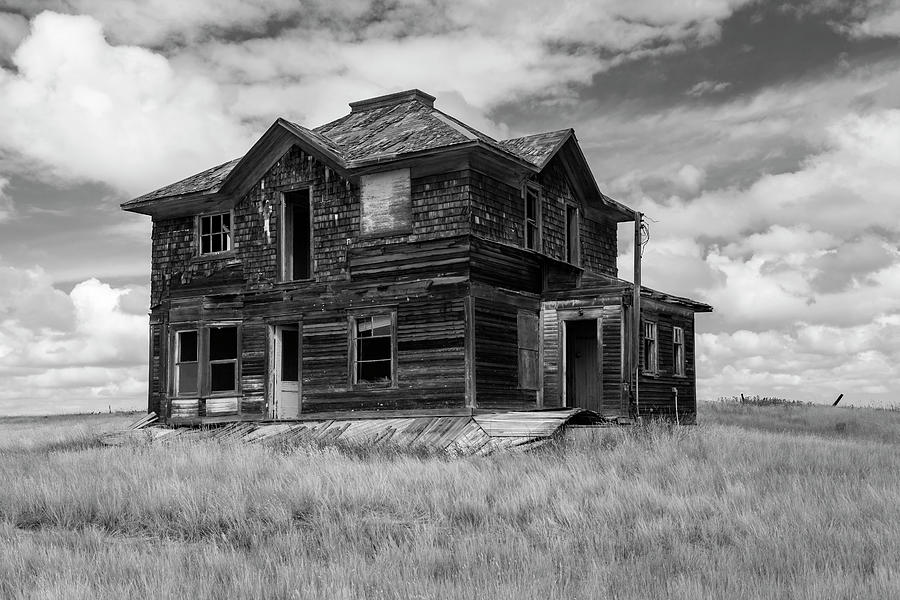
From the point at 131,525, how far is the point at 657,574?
662 cm

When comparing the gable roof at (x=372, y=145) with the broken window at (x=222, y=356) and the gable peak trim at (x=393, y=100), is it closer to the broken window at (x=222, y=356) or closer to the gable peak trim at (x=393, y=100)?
the gable peak trim at (x=393, y=100)

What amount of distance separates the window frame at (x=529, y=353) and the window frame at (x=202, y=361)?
22.2ft

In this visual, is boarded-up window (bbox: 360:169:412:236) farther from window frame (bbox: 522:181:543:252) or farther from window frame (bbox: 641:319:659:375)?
window frame (bbox: 641:319:659:375)

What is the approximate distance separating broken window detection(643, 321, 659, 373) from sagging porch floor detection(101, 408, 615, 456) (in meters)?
2.81

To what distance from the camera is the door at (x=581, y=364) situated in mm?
23594

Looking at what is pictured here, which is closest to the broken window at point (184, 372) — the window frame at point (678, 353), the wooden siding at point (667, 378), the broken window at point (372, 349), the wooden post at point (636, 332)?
the broken window at point (372, 349)

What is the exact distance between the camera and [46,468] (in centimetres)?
1605

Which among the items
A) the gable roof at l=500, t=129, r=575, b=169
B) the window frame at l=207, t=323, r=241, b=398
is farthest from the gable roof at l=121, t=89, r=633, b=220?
the window frame at l=207, t=323, r=241, b=398

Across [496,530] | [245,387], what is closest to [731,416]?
[245,387]

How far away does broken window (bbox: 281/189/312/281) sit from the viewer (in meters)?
22.5

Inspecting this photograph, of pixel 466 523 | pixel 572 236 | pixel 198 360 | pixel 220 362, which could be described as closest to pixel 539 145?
pixel 572 236

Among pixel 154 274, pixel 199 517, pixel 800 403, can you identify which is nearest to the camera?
pixel 199 517

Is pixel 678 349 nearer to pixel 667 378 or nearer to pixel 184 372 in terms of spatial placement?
pixel 667 378

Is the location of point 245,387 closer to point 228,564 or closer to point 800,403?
point 228,564
